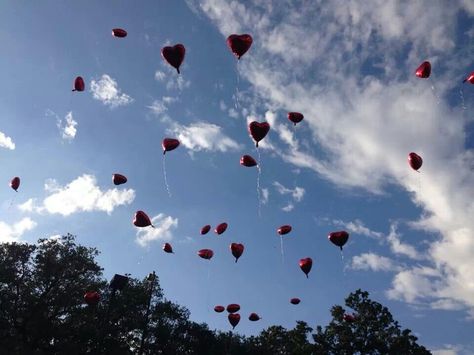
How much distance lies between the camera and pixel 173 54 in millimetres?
12117

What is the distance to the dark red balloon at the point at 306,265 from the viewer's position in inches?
632

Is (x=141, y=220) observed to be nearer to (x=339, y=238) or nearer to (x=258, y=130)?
(x=258, y=130)

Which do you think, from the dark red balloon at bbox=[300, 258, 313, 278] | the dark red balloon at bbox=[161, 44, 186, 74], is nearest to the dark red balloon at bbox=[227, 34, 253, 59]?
the dark red balloon at bbox=[161, 44, 186, 74]

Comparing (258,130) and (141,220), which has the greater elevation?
(258,130)

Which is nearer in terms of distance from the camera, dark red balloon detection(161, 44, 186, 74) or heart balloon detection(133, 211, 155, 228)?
dark red balloon detection(161, 44, 186, 74)

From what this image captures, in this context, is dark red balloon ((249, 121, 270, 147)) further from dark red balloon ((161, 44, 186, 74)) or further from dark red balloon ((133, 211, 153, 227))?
dark red balloon ((133, 211, 153, 227))

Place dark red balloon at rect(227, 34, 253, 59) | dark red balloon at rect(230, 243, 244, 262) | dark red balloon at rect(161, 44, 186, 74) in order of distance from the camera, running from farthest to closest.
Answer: dark red balloon at rect(230, 243, 244, 262) → dark red balloon at rect(161, 44, 186, 74) → dark red balloon at rect(227, 34, 253, 59)

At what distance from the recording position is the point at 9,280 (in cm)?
2875

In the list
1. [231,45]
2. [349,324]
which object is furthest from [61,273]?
[231,45]

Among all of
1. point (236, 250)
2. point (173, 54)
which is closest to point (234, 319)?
point (236, 250)

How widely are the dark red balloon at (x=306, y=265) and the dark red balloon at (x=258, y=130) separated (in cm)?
576

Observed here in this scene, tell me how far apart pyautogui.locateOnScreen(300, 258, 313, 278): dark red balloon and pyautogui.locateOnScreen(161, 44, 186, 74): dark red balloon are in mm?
8926

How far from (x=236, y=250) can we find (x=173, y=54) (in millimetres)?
8225

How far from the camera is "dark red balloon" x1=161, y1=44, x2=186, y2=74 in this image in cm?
1209
